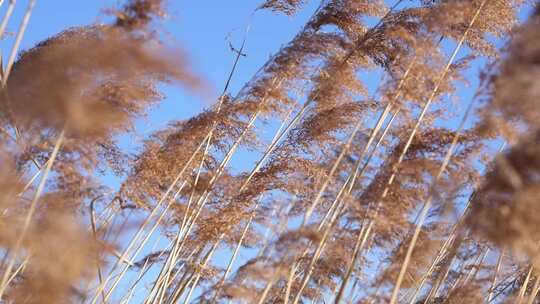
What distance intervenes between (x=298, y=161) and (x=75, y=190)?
6.83ft

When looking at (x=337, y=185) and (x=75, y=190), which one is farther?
(x=337, y=185)

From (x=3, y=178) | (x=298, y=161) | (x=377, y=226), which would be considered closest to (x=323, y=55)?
(x=298, y=161)

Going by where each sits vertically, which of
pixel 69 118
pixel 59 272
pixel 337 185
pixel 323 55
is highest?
pixel 323 55

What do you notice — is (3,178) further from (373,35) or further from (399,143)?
(373,35)

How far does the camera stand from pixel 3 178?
3.61 metres

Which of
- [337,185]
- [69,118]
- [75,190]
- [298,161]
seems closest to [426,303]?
[337,185]

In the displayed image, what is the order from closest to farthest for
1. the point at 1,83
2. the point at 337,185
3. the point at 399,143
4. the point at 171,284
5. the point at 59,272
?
the point at 59,272 < the point at 1,83 < the point at 399,143 < the point at 337,185 < the point at 171,284

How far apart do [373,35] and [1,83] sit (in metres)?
2.84

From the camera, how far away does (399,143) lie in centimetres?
437

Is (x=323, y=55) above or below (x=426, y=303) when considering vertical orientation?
above

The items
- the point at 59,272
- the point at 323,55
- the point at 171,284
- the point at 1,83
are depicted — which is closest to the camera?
the point at 59,272

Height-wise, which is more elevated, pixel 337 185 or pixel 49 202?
pixel 337 185

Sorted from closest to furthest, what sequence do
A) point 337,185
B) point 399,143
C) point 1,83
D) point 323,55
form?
point 1,83
point 399,143
point 337,185
point 323,55

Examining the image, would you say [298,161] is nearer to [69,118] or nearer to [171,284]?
[171,284]
